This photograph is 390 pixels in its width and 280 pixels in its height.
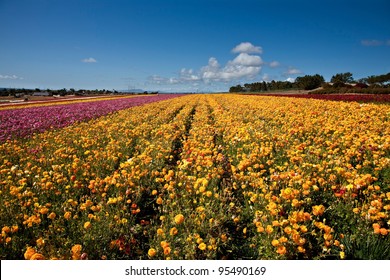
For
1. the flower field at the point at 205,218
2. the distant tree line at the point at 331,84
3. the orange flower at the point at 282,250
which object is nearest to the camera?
the orange flower at the point at 282,250

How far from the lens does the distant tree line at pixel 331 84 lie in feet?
137

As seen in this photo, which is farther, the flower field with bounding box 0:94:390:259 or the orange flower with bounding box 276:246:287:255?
the flower field with bounding box 0:94:390:259

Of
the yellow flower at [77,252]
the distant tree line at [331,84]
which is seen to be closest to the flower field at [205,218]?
the yellow flower at [77,252]

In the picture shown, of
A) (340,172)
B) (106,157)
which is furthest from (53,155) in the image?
(340,172)

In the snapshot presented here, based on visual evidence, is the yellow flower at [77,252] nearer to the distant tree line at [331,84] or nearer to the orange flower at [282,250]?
the orange flower at [282,250]

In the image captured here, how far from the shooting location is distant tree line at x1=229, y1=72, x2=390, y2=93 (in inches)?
1640

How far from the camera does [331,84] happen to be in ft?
225

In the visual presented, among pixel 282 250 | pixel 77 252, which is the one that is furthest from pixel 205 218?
A: pixel 77 252

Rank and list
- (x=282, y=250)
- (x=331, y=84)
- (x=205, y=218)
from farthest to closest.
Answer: (x=331, y=84) < (x=205, y=218) < (x=282, y=250)

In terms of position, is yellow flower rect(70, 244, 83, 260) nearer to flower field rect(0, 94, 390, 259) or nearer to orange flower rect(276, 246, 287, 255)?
flower field rect(0, 94, 390, 259)

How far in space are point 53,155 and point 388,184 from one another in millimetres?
7393

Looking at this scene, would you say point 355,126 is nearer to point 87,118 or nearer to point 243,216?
point 243,216

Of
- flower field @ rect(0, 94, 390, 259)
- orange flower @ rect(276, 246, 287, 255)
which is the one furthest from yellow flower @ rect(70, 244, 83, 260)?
orange flower @ rect(276, 246, 287, 255)

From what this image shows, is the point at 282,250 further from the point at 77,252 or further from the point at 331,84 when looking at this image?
the point at 331,84
